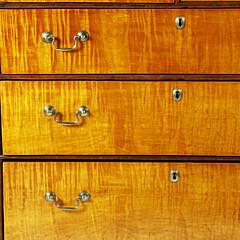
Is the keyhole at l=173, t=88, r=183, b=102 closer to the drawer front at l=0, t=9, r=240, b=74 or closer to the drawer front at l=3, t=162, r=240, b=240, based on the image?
the drawer front at l=0, t=9, r=240, b=74

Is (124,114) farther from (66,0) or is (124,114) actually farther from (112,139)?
(66,0)

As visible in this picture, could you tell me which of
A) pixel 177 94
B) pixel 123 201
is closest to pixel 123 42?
pixel 177 94

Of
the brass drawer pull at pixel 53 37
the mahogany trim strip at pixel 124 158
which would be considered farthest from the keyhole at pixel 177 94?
the brass drawer pull at pixel 53 37

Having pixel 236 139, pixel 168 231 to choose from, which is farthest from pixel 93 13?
pixel 168 231

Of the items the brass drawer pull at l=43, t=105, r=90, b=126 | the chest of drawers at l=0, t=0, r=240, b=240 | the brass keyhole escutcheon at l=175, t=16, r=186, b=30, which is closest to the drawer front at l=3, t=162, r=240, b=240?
the chest of drawers at l=0, t=0, r=240, b=240

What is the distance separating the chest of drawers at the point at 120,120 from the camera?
0.90m

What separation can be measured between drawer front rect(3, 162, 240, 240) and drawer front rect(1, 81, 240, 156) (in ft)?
0.16

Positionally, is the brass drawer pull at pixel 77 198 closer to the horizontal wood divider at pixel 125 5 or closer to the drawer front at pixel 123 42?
the drawer front at pixel 123 42

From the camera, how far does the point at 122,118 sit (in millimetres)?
949

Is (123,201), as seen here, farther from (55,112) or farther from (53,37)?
(53,37)

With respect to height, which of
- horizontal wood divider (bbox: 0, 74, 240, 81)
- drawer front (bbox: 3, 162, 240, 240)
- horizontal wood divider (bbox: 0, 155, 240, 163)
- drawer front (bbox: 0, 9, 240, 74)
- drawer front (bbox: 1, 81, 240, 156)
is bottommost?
drawer front (bbox: 3, 162, 240, 240)

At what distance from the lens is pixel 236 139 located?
0.94 m

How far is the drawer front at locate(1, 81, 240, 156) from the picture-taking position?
0.93 m

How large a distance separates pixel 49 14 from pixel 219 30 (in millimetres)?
422
